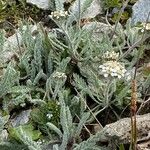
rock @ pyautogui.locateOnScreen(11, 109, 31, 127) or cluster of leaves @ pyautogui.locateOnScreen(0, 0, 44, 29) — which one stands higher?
cluster of leaves @ pyautogui.locateOnScreen(0, 0, 44, 29)

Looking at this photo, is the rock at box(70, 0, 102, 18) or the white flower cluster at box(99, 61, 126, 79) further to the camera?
the rock at box(70, 0, 102, 18)

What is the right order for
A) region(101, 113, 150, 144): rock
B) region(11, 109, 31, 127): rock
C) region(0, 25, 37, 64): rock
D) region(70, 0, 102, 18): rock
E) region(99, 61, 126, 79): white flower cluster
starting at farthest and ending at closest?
region(70, 0, 102, 18): rock → region(0, 25, 37, 64): rock → region(11, 109, 31, 127): rock → region(101, 113, 150, 144): rock → region(99, 61, 126, 79): white flower cluster

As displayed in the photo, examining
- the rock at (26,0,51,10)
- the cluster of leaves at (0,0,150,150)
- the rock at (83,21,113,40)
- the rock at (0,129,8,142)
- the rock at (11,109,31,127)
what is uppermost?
the rock at (26,0,51,10)

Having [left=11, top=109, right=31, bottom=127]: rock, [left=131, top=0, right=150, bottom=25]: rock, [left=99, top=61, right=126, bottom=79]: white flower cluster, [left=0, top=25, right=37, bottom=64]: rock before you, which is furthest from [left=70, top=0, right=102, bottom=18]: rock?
[left=99, top=61, right=126, bottom=79]: white flower cluster

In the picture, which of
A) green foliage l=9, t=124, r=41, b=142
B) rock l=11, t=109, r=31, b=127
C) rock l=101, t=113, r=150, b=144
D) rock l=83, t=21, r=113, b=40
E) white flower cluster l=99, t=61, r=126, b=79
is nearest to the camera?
white flower cluster l=99, t=61, r=126, b=79

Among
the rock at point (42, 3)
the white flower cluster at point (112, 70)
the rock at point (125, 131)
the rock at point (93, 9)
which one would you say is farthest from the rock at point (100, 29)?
the white flower cluster at point (112, 70)

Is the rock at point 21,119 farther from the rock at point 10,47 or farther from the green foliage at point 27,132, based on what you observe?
the rock at point 10,47

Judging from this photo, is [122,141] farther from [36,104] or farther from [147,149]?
[36,104]

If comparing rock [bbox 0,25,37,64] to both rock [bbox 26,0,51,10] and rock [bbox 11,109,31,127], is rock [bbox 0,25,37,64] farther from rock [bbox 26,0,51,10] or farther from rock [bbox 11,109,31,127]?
rock [bbox 11,109,31,127]
